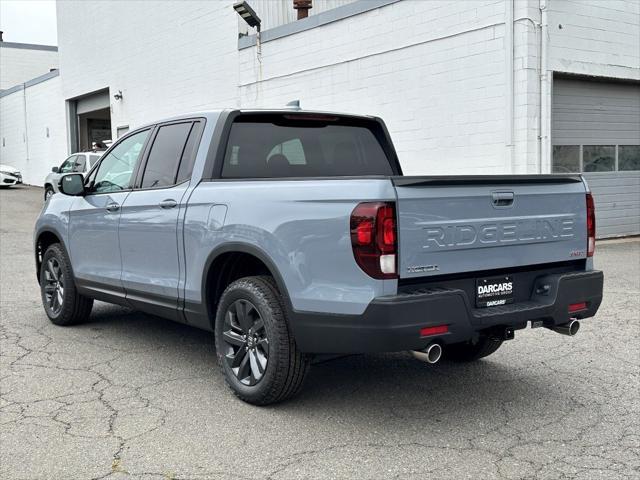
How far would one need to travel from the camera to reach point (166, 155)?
18.3 ft

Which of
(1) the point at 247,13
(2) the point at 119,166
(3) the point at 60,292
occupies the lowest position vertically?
(3) the point at 60,292

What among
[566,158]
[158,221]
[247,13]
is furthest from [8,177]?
[158,221]

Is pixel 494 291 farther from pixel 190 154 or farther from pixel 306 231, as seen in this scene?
pixel 190 154

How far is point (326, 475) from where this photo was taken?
3.55 m

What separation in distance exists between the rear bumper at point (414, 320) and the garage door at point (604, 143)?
9.31 m

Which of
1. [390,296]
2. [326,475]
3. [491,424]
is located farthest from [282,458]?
[491,424]

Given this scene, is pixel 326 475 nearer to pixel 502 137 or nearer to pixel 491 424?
pixel 491 424

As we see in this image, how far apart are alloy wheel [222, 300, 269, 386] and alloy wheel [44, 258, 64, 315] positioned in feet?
9.03

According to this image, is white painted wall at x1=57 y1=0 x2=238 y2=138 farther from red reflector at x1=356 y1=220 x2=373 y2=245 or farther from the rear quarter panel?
red reflector at x1=356 y1=220 x2=373 y2=245

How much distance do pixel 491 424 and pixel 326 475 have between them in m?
1.20

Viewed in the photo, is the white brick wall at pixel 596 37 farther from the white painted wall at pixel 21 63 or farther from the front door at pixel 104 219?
the white painted wall at pixel 21 63

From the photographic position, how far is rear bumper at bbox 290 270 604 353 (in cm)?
379

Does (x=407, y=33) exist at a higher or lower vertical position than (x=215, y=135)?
higher

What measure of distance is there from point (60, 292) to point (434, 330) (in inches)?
169
